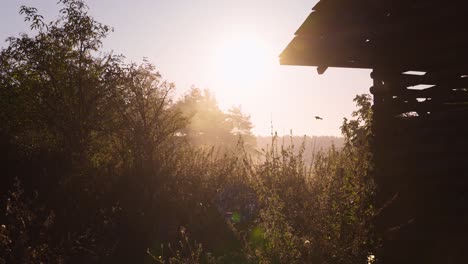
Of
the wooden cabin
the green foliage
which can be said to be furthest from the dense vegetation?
the green foliage

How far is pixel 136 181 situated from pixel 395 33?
668 cm

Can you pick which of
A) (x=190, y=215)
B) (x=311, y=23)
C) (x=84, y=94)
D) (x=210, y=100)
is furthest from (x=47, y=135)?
(x=210, y=100)

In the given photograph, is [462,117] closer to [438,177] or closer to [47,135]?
[438,177]

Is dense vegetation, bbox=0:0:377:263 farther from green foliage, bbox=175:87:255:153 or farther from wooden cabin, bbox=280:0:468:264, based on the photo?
green foliage, bbox=175:87:255:153

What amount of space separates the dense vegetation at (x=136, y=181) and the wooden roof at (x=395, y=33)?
79 centimetres

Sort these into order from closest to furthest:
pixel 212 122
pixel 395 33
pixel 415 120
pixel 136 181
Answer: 1. pixel 395 33
2. pixel 415 120
3. pixel 136 181
4. pixel 212 122

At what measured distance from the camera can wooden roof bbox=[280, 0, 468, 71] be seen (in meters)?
4.93

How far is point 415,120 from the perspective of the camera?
5.29 metres

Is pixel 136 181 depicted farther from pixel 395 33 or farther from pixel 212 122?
pixel 212 122

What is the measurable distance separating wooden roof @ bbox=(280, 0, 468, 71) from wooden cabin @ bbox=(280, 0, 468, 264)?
1cm

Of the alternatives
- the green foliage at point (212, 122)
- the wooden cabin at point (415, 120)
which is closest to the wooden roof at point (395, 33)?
the wooden cabin at point (415, 120)

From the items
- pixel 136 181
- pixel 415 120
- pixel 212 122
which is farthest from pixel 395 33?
pixel 212 122

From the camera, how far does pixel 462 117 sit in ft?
16.8

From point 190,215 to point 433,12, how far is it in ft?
21.3
